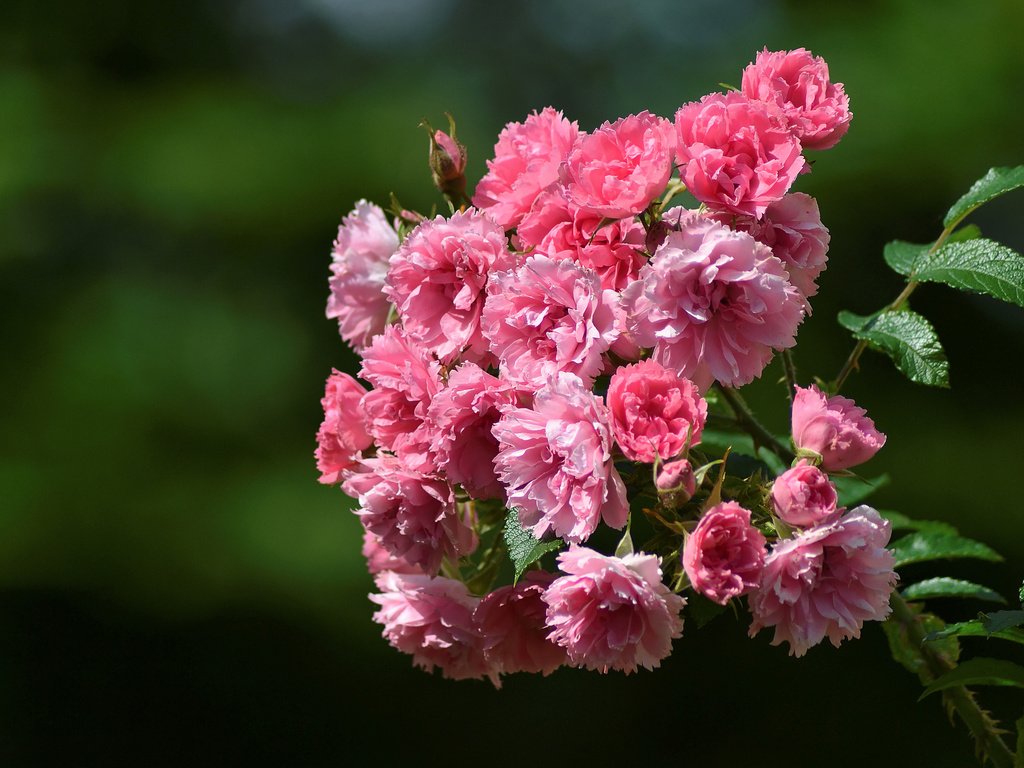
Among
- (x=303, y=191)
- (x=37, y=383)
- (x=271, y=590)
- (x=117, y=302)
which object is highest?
(x=303, y=191)

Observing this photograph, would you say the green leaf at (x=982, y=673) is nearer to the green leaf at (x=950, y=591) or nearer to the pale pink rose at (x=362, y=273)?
the green leaf at (x=950, y=591)

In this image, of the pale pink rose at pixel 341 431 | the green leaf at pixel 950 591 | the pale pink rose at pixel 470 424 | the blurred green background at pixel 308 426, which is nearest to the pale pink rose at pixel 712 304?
the pale pink rose at pixel 470 424

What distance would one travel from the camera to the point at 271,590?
271 cm

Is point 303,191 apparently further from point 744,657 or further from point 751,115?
point 751,115

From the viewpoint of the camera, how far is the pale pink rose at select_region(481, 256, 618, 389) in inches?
26.5

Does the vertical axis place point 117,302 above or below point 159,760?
above

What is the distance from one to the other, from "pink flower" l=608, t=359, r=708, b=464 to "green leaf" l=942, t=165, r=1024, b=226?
14.2 inches

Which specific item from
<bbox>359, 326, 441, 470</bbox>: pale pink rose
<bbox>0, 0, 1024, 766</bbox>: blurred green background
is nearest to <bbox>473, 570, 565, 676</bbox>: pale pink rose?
<bbox>359, 326, 441, 470</bbox>: pale pink rose

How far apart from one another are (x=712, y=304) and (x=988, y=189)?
363 millimetres

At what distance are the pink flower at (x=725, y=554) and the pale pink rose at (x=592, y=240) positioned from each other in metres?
0.17

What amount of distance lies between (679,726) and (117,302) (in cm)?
189

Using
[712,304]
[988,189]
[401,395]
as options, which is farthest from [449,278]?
[988,189]

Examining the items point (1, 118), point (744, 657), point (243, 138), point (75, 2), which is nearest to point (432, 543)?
point (744, 657)

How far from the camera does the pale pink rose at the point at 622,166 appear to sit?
2.27 ft
